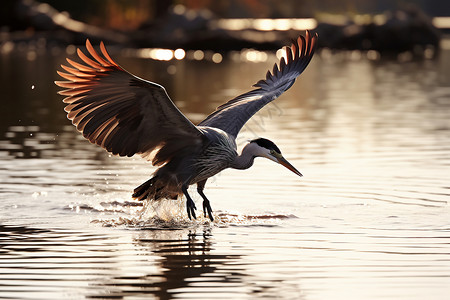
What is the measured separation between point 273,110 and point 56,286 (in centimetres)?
1263

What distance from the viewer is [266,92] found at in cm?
1172

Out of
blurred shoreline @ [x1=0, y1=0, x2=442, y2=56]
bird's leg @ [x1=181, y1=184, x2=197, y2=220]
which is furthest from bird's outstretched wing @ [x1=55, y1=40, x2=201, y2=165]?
blurred shoreline @ [x1=0, y1=0, x2=442, y2=56]

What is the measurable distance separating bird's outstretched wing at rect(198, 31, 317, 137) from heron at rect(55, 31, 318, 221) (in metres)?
0.02

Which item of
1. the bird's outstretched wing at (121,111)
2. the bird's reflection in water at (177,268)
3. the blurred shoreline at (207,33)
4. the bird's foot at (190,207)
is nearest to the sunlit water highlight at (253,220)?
the bird's reflection in water at (177,268)

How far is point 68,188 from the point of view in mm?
11836

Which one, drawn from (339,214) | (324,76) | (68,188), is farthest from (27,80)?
(339,214)

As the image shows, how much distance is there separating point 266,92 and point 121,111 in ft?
7.74

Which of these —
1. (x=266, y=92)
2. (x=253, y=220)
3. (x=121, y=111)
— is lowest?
(x=253, y=220)

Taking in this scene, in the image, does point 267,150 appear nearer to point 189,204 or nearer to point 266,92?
point 189,204

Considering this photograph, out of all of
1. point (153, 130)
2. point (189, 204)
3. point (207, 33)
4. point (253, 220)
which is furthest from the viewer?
point (207, 33)

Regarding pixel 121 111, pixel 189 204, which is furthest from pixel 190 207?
pixel 121 111

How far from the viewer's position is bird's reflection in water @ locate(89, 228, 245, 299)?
24.8 ft

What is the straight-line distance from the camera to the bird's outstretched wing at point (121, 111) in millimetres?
9406

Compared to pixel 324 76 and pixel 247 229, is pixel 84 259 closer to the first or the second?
pixel 247 229
